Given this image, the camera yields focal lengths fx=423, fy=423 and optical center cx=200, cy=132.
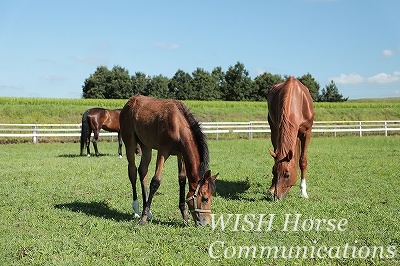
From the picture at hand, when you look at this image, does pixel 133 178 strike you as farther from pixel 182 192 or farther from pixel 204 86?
pixel 204 86

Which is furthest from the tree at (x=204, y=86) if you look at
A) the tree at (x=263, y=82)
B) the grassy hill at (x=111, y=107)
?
the grassy hill at (x=111, y=107)

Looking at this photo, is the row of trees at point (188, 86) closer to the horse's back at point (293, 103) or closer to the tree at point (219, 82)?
the tree at point (219, 82)

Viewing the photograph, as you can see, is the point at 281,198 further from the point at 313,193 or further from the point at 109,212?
the point at 109,212

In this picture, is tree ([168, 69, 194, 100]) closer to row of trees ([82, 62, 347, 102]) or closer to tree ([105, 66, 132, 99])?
row of trees ([82, 62, 347, 102])

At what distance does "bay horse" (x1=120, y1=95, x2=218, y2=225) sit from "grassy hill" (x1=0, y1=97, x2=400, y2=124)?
1072 inches

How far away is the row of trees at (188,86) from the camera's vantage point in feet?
237

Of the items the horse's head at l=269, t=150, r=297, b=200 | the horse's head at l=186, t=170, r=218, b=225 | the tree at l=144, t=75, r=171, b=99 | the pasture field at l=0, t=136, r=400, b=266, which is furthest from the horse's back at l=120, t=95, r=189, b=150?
the tree at l=144, t=75, r=171, b=99

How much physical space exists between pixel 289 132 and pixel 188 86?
218 feet

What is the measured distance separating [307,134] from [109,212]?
4.58 m

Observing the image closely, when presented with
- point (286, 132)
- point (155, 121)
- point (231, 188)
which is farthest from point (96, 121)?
point (155, 121)

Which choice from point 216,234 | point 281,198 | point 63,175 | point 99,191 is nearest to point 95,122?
point 63,175

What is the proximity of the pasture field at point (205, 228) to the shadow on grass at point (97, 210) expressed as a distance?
17mm

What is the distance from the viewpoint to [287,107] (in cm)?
874

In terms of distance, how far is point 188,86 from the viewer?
243 feet
